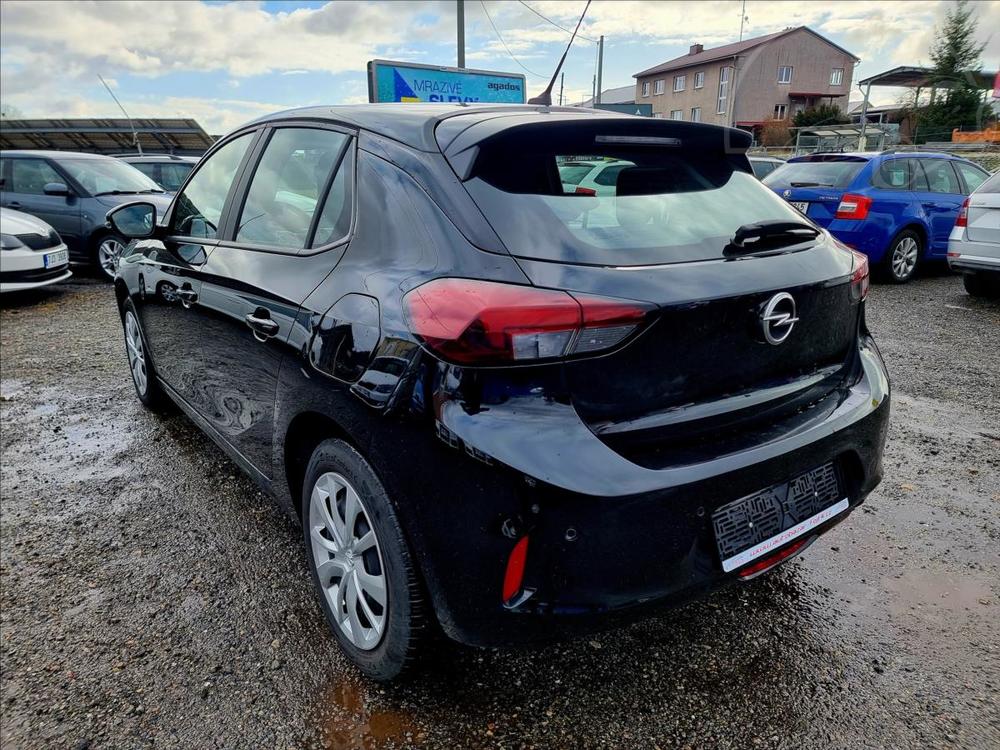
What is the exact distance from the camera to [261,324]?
237 centimetres

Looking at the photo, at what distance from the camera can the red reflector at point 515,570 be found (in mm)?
1610

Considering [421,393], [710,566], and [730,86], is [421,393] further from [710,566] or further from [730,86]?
[730,86]

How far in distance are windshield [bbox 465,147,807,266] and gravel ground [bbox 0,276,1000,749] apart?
1.16 meters

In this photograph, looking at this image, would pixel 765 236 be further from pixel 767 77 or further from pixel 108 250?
pixel 767 77

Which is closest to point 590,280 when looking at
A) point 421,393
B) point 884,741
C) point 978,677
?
point 421,393

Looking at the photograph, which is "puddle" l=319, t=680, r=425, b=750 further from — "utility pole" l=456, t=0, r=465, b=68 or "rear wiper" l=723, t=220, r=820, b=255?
"utility pole" l=456, t=0, r=465, b=68

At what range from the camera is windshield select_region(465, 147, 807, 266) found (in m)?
1.77

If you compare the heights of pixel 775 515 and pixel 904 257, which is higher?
pixel 775 515

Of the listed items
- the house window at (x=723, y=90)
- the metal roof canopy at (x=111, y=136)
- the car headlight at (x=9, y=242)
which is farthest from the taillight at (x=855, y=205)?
the house window at (x=723, y=90)

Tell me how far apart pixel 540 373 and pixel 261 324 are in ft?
3.91

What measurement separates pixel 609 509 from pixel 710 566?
1.26 feet

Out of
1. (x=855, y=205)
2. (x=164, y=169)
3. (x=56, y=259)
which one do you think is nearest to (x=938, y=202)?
(x=855, y=205)

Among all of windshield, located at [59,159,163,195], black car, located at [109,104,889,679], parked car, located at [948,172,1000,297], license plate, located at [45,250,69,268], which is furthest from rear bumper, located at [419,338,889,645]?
windshield, located at [59,159,163,195]

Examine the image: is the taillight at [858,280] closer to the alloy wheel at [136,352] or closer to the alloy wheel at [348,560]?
the alloy wheel at [348,560]
